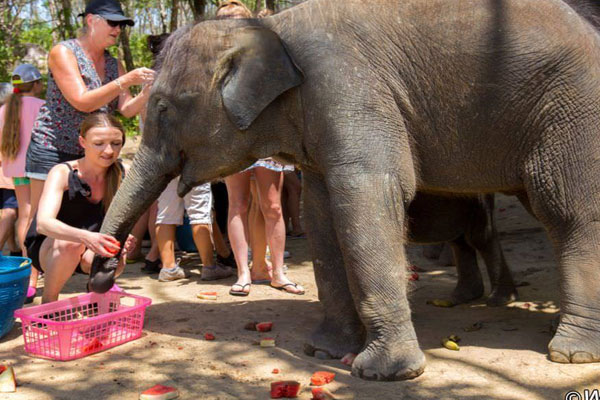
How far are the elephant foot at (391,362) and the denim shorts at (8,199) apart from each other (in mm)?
5321

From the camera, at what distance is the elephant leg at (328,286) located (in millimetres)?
4574

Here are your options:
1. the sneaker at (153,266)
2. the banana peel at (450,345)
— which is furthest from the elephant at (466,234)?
the sneaker at (153,266)

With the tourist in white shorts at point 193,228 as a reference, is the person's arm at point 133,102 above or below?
above

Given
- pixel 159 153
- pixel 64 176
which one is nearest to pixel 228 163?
pixel 159 153

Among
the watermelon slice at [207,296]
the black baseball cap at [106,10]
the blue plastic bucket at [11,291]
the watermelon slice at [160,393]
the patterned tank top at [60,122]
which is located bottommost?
the watermelon slice at [207,296]

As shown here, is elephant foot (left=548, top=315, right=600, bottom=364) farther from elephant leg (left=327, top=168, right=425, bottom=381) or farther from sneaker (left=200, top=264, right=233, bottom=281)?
sneaker (left=200, top=264, right=233, bottom=281)

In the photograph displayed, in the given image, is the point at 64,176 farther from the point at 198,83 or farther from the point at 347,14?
the point at 347,14

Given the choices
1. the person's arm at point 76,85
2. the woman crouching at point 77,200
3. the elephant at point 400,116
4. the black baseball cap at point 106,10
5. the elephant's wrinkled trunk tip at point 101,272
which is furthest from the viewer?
the black baseball cap at point 106,10

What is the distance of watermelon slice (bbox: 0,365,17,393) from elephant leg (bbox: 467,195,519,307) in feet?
10.8

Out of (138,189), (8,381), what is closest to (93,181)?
(138,189)

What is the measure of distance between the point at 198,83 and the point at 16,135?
11.5 feet

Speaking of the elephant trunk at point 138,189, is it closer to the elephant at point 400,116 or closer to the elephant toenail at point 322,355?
the elephant at point 400,116

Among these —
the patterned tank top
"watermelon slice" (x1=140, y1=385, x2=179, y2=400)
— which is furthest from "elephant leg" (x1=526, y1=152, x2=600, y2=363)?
the patterned tank top

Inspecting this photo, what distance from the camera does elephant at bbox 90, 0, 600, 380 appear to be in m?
4.02
